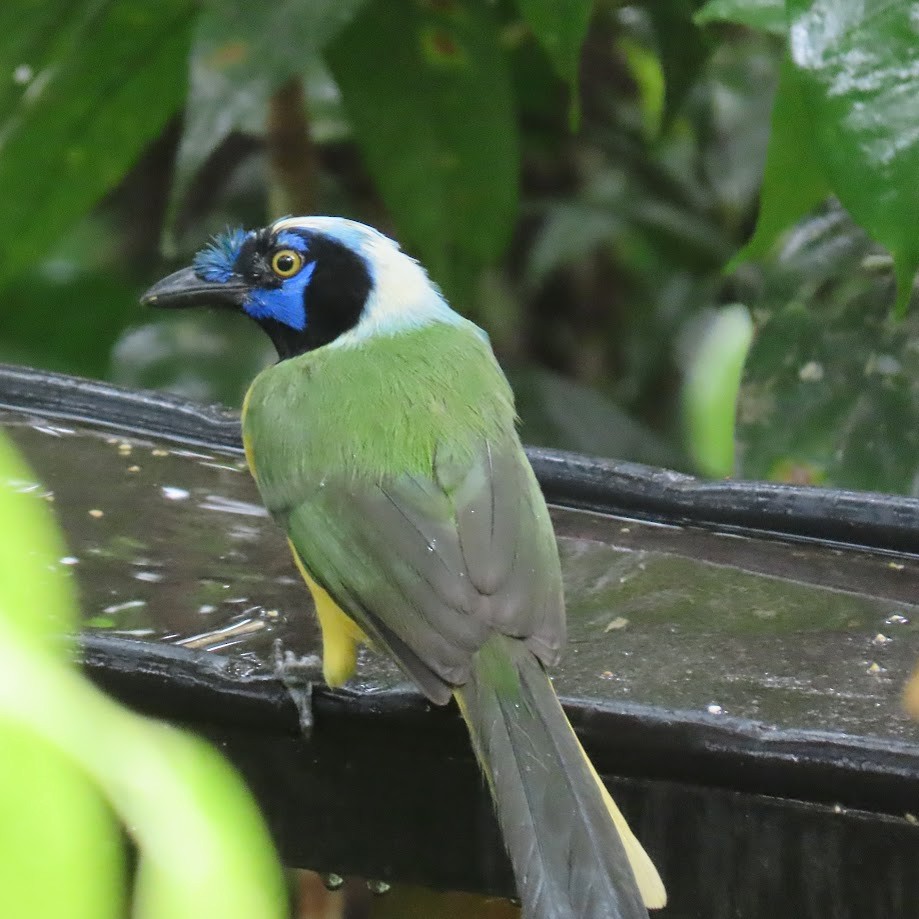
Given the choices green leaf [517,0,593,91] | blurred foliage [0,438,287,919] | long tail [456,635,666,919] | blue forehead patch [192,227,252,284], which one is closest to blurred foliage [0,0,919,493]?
green leaf [517,0,593,91]

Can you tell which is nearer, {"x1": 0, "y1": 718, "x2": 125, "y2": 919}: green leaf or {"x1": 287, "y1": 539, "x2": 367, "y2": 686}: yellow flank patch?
{"x1": 0, "y1": 718, "x2": 125, "y2": 919}: green leaf

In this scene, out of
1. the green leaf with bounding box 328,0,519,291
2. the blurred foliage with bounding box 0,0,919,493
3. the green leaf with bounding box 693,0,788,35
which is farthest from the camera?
the green leaf with bounding box 328,0,519,291

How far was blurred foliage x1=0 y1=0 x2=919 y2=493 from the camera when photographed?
2439 millimetres

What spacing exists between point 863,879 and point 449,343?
1173 mm

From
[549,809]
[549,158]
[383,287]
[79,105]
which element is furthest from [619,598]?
[549,158]

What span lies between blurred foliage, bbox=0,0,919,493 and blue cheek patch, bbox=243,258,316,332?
0.44m

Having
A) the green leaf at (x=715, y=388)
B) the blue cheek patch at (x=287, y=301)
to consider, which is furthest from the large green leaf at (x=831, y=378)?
the green leaf at (x=715, y=388)

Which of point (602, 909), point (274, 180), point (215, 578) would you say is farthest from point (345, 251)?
point (602, 909)

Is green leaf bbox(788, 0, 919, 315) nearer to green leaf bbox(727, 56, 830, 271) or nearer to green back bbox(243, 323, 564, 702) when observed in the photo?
green leaf bbox(727, 56, 830, 271)

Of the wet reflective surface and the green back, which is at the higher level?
the green back

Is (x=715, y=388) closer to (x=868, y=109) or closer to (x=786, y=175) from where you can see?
(x=786, y=175)

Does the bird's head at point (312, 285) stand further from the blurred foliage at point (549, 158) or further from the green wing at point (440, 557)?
the green wing at point (440, 557)

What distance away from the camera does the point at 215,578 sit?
6.65 ft

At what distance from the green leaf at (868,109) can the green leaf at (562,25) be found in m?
0.56
